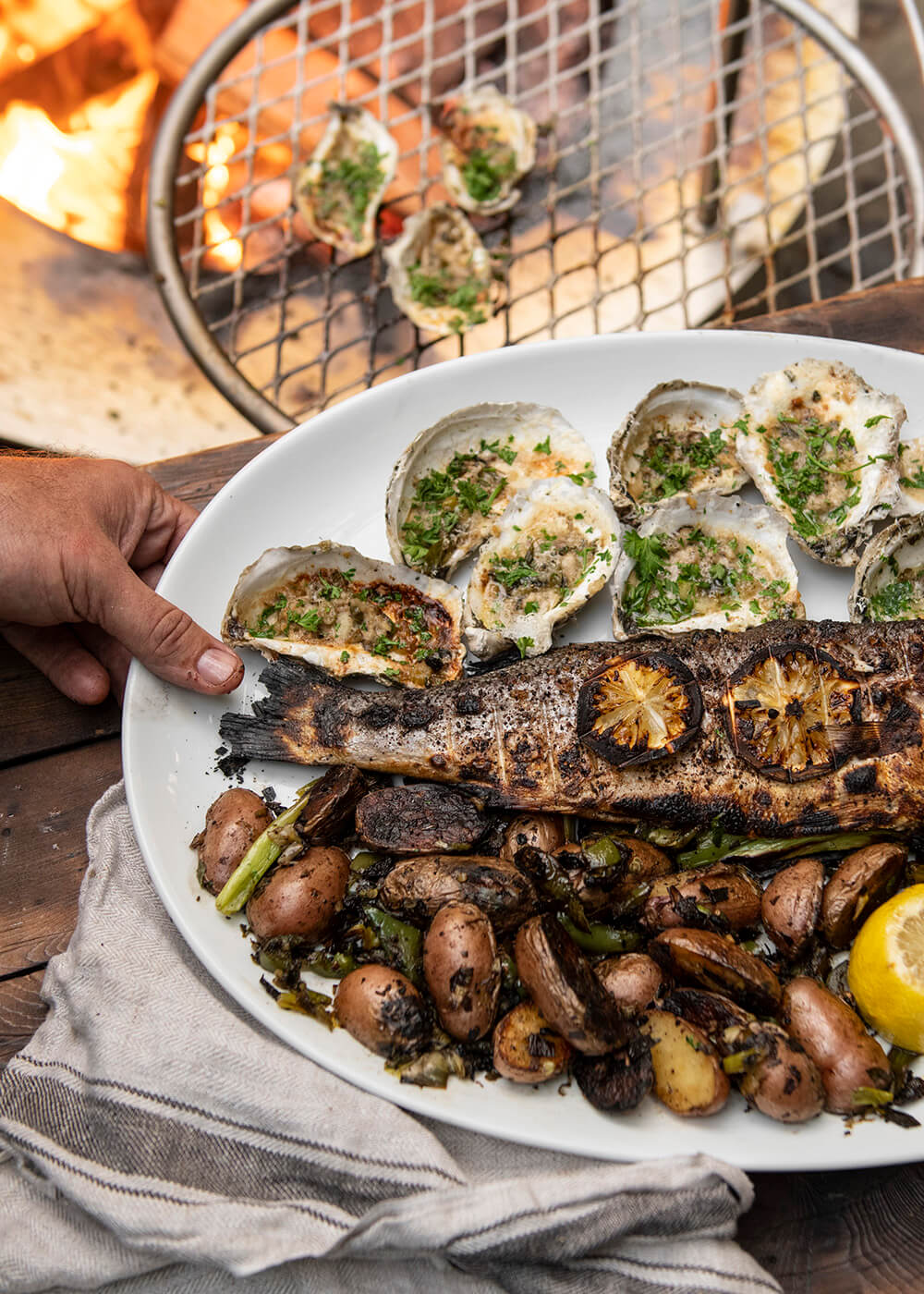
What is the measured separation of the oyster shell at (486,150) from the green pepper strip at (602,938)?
8.33ft

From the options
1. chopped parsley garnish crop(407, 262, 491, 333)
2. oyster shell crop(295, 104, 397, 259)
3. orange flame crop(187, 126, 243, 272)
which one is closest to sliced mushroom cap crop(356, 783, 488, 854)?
chopped parsley garnish crop(407, 262, 491, 333)

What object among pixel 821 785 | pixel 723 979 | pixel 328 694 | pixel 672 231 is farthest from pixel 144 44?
pixel 723 979

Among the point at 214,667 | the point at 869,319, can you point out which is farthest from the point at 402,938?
the point at 869,319

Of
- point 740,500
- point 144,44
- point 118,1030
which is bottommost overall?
point 118,1030

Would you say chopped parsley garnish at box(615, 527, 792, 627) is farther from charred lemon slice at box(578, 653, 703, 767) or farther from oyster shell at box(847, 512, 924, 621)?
charred lemon slice at box(578, 653, 703, 767)

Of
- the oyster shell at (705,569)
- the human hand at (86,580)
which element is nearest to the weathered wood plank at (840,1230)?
the oyster shell at (705,569)

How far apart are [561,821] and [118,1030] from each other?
1.20 m

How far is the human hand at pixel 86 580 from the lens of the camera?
238 centimetres

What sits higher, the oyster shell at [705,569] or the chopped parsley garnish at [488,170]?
the chopped parsley garnish at [488,170]

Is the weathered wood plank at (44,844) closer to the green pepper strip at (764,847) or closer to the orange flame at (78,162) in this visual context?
the green pepper strip at (764,847)

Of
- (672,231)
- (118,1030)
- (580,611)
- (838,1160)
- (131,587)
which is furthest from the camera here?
(672,231)

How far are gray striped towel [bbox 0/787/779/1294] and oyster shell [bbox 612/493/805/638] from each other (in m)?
1.40

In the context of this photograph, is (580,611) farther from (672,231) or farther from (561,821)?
(672,231)

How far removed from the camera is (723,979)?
7.06ft
